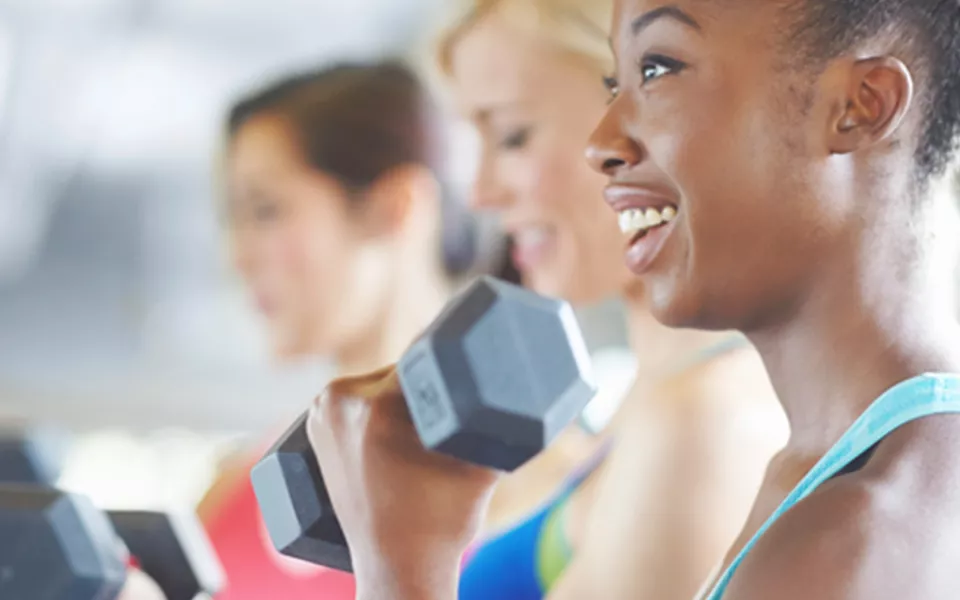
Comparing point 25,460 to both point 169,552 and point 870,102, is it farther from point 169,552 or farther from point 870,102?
point 870,102

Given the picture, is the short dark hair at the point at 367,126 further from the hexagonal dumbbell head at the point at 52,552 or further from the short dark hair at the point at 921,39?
the short dark hair at the point at 921,39

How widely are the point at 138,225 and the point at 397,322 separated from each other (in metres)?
1.78

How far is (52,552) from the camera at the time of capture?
0.65 metres

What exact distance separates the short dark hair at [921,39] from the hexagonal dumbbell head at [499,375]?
0.21m

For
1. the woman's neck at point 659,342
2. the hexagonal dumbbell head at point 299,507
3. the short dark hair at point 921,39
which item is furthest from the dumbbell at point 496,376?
A: the woman's neck at point 659,342

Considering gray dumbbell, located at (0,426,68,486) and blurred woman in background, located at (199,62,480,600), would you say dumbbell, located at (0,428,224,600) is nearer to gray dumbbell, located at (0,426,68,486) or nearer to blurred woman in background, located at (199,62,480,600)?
gray dumbbell, located at (0,426,68,486)

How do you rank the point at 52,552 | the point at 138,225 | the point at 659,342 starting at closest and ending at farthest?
the point at 52,552 < the point at 659,342 < the point at 138,225

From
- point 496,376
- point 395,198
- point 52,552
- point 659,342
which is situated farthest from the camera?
point 395,198

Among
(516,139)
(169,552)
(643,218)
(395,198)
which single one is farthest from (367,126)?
(643,218)

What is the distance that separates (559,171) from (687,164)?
453mm

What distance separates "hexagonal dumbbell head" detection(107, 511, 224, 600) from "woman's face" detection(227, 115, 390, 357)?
29.2 inches

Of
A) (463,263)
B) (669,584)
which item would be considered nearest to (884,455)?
(669,584)

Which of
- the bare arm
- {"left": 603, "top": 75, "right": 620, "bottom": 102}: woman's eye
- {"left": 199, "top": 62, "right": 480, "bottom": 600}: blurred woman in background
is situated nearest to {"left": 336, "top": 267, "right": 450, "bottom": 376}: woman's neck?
{"left": 199, "top": 62, "right": 480, "bottom": 600}: blurred woman in background

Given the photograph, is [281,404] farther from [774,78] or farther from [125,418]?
[774,78]
